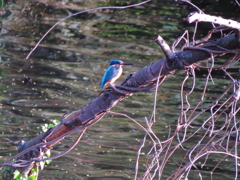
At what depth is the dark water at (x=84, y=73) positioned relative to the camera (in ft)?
15.4

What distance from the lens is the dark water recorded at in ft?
15.4

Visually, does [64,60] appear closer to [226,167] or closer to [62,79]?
[62,79]

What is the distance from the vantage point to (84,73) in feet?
23.6

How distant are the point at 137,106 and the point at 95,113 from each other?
12.0 feet

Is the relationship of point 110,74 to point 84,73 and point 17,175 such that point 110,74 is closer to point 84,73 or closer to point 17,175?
point 17,175

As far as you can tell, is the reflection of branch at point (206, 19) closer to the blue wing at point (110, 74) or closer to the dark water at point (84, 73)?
the dark water at point (84, 73)

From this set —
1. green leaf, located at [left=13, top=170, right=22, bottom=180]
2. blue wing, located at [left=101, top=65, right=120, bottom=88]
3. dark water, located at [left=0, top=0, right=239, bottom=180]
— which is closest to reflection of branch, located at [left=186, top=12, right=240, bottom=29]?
dark water, located at [left=0, top=0, right=239, bottom=180]

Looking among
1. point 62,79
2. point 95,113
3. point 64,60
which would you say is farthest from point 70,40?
point 95,113

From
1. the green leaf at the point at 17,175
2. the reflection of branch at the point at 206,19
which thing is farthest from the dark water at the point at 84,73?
the reflection of branch at the point at 206,19

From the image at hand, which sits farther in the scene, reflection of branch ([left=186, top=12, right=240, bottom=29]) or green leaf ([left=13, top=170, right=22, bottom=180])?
green leaf ([left=13, top=170, right=22, bottom=180])

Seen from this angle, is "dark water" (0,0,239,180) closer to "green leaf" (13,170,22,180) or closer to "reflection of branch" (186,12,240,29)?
"green leaf" (13,170,22,180)

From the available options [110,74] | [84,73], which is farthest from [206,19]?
[84,73]

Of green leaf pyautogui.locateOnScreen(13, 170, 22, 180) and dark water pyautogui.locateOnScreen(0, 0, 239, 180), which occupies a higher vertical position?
green leaf pyautogui.locateOnScreen(13, 170, 22, 180)

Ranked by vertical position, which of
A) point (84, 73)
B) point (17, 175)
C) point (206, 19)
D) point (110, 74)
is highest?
point (206, 19)
